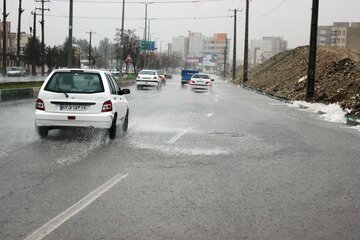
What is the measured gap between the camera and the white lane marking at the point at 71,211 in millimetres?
4512

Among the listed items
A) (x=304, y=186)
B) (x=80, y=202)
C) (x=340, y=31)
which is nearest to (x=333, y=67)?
(x=304, y=186)

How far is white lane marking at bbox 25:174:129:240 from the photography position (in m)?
4.51

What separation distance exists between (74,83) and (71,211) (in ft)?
19.0

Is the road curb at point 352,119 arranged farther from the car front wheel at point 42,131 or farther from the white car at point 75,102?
the car front wheel at point 42,131

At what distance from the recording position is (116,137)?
1095cm

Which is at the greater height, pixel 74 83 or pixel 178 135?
pixel 74 83

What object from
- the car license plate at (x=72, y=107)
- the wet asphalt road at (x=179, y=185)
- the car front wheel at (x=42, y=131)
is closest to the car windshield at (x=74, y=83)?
the car license plate at (x=72, y=107)

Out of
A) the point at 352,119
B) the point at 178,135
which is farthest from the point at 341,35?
the point at 178,135

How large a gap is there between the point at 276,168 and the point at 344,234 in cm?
319

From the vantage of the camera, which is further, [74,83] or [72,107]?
[74,83]

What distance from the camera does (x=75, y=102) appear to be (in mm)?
10336

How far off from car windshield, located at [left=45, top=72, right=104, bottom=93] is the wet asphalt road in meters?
1.07

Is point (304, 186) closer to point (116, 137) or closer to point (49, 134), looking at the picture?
point (116, 137)

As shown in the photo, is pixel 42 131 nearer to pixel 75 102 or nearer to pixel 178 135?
pixel 75 102
